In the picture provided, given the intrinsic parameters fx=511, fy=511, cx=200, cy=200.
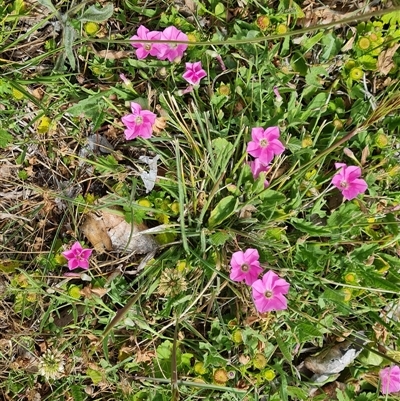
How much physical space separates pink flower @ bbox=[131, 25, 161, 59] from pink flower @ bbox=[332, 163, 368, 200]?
0.85 m

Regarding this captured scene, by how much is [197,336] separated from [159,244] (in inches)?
16.1

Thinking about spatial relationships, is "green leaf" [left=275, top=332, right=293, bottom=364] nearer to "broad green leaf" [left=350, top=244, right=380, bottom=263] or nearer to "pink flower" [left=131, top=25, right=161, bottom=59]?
"broad green leaf" [left=350, top=244, right=380, bottom=263]

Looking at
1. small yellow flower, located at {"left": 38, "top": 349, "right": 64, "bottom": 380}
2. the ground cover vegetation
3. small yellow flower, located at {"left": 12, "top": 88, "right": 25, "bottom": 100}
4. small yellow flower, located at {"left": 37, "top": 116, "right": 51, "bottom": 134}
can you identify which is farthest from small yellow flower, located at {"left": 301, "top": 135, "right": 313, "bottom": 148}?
small yellow flower, located at {"left": 38, "top": 349, "right": 64, "bottom": 380}

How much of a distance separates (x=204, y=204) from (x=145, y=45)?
68cm

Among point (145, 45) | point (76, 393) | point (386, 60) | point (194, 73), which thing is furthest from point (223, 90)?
point (76, 393)

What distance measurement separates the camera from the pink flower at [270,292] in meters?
1.87

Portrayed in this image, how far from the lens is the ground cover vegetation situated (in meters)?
2.01

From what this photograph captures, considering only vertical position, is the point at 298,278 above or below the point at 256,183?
below

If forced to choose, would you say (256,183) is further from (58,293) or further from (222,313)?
(58,293)

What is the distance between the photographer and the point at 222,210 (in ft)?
6.64

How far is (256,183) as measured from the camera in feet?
6.39

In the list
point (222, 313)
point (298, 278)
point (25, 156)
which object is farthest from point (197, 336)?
point (25, 156)

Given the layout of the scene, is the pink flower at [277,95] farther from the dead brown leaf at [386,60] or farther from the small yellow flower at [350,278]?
the small yellow flower at [350,278]

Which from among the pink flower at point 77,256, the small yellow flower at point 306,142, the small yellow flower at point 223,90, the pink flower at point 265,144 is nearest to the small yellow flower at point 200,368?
the pink flower at point 77,256
